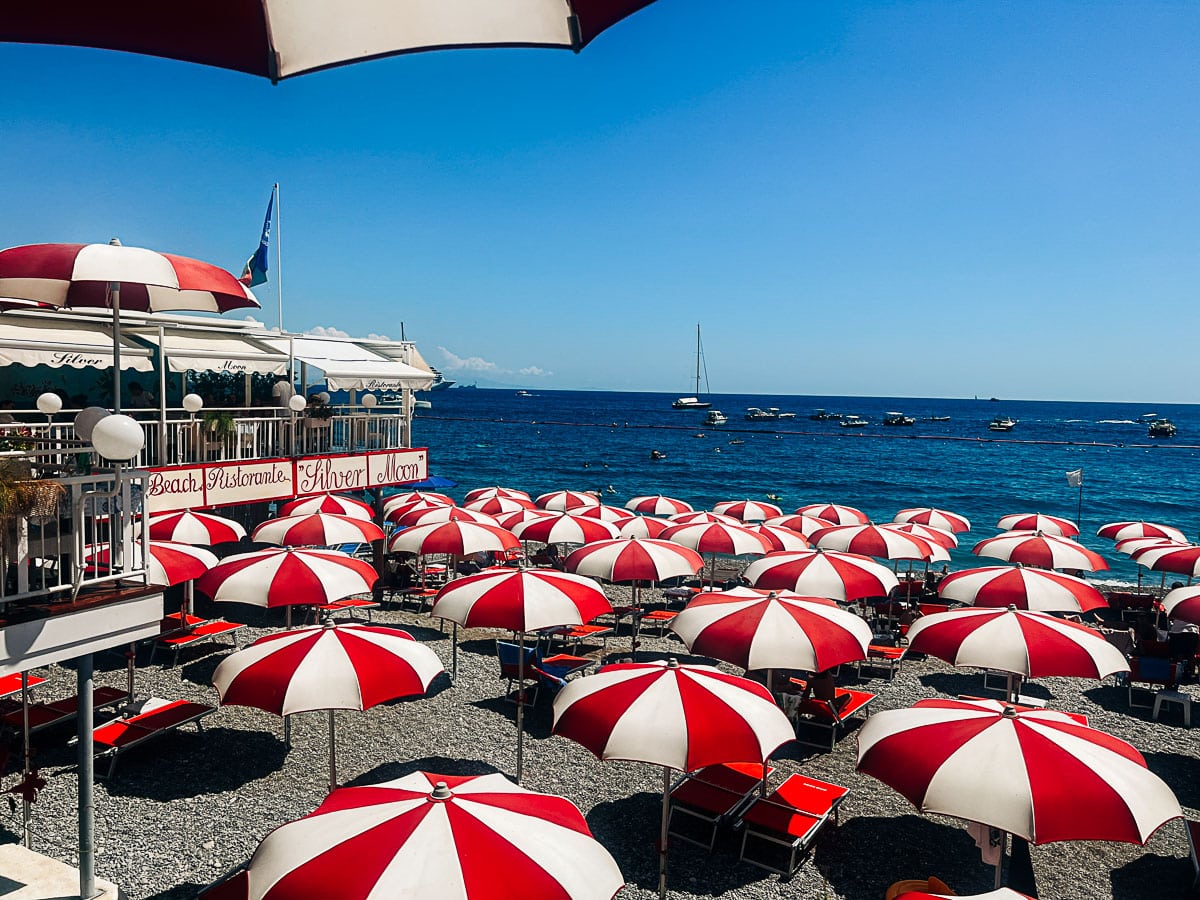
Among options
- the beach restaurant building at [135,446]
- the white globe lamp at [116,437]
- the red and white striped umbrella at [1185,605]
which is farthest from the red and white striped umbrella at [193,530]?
the red and white striped umbrella at [1185,605]

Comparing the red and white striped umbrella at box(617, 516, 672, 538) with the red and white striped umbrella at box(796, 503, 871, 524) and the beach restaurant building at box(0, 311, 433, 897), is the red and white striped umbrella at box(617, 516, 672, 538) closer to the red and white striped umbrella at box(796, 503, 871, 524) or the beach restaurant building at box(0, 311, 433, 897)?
the red and white striped umbrella at box(796, 503, 871, 524)

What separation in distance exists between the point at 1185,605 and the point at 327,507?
14787 mm

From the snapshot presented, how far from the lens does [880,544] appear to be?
15047 mm

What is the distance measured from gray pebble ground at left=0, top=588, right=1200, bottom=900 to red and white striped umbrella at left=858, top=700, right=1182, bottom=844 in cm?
196

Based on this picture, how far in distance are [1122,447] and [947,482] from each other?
44.6 meters

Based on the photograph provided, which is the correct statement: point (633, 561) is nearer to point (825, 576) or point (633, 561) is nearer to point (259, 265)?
point (825, 576)

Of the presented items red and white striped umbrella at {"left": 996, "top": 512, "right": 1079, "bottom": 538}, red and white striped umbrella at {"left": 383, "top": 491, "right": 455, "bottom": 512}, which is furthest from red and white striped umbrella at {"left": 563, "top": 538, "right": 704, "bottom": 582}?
red and white striped umbrella at {"left": 996, "top": 512, "right": 1079, "bottom": 538}

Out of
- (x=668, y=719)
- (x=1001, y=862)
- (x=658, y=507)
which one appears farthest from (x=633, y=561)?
(x=658, y=507)

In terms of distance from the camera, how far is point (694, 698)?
20.8 ft

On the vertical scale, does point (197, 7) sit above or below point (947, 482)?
above

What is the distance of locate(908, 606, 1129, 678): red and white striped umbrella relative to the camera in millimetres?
8320

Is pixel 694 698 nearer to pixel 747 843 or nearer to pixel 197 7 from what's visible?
pixel 747 843

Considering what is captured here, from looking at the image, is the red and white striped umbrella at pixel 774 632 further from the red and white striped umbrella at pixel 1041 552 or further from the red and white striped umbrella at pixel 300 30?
the red and white striped umbrella at pixel 1041 552

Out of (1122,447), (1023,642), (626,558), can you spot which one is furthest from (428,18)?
(1122,447)
